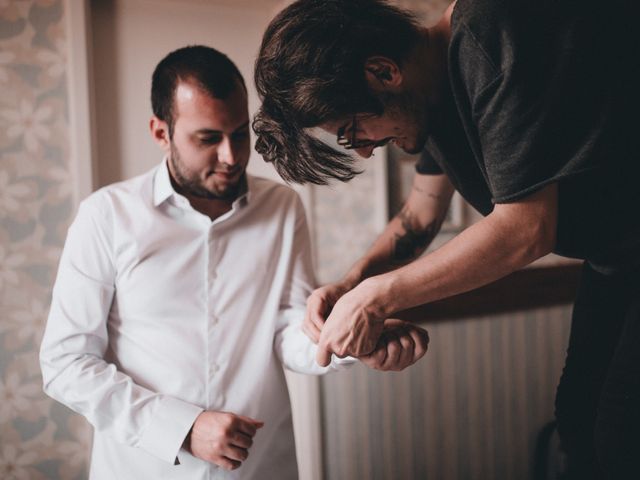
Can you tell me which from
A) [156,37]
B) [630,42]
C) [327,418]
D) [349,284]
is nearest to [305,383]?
[327,418]

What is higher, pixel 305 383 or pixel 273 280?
pixel 273 280

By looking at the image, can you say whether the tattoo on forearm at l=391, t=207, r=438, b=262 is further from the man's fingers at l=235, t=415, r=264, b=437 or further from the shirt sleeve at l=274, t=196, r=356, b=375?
the man's fingers at l=235, t=415, r=264, b=437

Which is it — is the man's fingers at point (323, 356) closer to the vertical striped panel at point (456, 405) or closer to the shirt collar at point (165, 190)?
the shirt collar at point (165, 190)

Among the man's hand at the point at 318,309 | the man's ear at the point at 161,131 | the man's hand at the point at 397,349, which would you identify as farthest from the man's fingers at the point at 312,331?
the man's ear at the point at 161,131

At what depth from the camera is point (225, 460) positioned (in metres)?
1.13

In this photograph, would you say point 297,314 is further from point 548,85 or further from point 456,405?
point 456,405

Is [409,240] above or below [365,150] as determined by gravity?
below

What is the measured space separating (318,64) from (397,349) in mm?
553

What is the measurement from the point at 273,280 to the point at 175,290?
0.26m

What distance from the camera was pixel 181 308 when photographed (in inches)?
51.6

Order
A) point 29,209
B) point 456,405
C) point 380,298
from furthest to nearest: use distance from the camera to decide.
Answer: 1. point 456,405
2. point 29,209
3. point 380,298

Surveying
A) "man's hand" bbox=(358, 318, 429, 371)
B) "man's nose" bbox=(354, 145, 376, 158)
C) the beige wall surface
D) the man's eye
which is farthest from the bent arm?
the beige wall surface

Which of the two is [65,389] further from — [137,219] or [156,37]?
[156,37]

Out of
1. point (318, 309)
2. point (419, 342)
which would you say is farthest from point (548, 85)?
point (318, 309)
